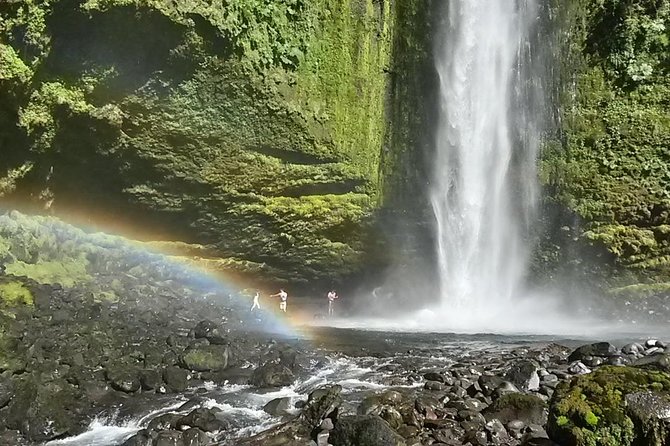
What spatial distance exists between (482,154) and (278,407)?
14.3m

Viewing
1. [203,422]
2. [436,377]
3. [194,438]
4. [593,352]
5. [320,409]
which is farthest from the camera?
[593,352]

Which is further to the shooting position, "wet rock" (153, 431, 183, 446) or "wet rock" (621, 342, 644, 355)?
"wet rock" (621, 342, 644, 355)

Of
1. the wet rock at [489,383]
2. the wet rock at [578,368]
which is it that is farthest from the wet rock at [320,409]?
the wet rock at [578,368]

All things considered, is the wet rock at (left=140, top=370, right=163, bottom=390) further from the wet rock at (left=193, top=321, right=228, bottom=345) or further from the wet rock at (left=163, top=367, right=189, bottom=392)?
the wet rock at (left=193, top=321, right=228, bottom=345)

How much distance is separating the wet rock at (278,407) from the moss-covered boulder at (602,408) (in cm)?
377

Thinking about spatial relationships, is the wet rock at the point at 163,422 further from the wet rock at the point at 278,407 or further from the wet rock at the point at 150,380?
the wet rock at the point at 150,380

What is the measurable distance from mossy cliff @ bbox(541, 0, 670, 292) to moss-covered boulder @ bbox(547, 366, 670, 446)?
14.5m

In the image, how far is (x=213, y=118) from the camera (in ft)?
55.0

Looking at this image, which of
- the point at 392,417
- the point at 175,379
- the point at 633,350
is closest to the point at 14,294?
the point at 175,379

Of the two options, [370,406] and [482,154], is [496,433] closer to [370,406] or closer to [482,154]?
[370,406]

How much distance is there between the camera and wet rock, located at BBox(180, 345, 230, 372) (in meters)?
10.6

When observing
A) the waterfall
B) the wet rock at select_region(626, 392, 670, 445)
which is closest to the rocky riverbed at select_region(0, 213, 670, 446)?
the wet rock at select_region(626, 392, 670, 445)

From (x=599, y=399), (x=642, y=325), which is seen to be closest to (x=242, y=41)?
(x=599, y=399)

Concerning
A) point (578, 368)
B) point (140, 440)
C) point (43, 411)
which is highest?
point (578, 368)
